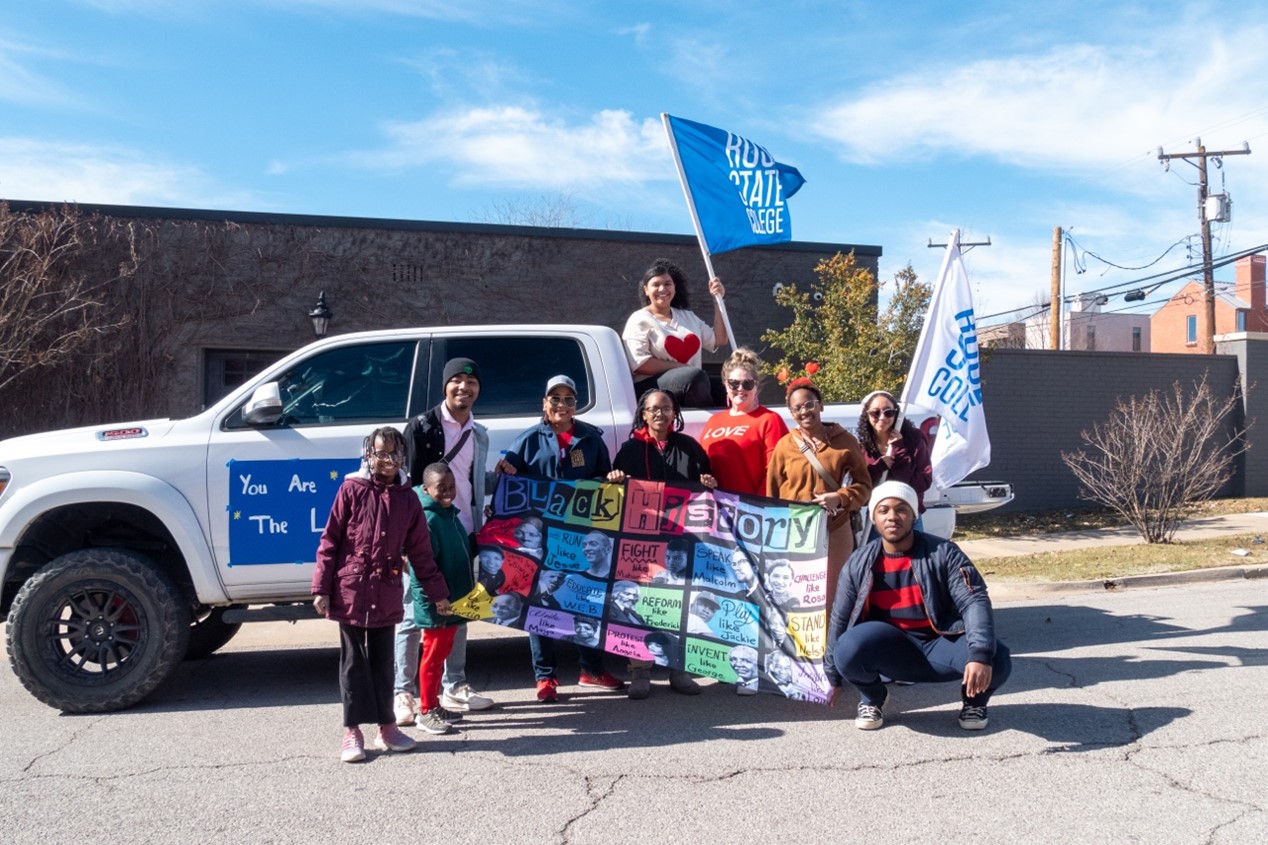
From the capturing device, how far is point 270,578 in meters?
6.07

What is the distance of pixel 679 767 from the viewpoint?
15.8 feet

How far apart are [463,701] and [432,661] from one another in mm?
487

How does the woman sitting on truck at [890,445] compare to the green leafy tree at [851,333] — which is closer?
the woman sitting on truck at [890,445]

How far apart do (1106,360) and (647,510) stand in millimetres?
13529

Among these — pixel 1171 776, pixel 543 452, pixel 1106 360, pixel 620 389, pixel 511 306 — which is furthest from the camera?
pixel 1106 360

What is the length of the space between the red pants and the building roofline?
9964mm

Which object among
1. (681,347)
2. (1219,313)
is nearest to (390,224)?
(681,347)

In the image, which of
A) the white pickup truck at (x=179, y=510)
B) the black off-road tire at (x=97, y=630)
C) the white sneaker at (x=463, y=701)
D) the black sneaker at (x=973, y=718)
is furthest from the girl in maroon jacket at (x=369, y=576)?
the black sneaker at (x=973, y=718)

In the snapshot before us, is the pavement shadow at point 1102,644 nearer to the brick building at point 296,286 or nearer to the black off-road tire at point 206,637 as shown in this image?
the black off-road tire at point 206,637

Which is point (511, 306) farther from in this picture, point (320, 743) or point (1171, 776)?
point (1171, 776)

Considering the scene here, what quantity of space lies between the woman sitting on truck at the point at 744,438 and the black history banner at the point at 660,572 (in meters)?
0.29

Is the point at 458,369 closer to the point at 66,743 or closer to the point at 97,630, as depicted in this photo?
the point at 97,630

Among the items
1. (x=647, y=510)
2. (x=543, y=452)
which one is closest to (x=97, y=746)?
(x=543, y=452)

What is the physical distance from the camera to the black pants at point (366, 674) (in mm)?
4965
